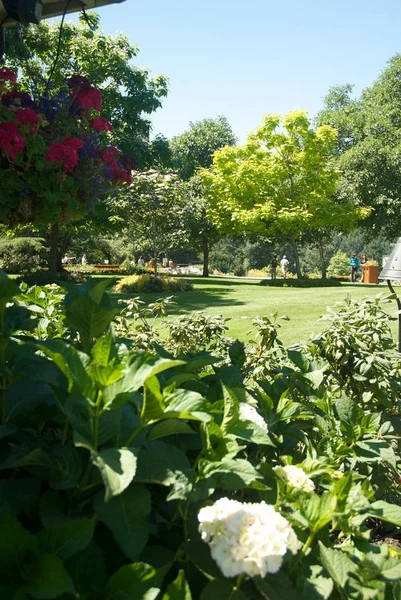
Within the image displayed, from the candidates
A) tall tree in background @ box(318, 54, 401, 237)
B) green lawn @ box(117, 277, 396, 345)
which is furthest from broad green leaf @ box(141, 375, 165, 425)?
tall tree in background @ box(318, 54, 401, 237)

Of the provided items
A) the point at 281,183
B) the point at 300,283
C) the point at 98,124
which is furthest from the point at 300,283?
the point at 98,124

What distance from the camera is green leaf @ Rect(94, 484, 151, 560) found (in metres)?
0.92

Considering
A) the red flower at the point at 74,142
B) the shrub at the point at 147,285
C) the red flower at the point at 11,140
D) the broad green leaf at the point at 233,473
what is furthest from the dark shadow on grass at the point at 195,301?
the broad green leaf at the point at 233,473

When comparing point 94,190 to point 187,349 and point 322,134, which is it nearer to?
point 187,349

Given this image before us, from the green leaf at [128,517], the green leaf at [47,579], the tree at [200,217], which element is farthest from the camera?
the tree at [200,217]

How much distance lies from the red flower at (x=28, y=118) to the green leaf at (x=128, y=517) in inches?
87.9

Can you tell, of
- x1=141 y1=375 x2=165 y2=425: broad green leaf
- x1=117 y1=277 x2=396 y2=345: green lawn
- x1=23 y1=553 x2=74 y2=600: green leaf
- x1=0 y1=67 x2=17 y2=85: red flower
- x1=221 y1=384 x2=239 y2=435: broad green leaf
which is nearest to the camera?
x1=23 y1=553 x2=74 y2=600: green leaf

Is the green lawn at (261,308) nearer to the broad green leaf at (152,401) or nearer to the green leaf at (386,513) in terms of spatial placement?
the green leaf at (386,513)

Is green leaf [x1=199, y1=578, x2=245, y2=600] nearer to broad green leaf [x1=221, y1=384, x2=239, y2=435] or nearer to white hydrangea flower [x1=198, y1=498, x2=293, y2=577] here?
white hydrangea flower [x1=198, y1=498, x2=293, y2=577]

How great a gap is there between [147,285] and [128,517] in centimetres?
1708

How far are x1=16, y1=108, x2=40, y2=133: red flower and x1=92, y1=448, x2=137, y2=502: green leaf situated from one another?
224cm

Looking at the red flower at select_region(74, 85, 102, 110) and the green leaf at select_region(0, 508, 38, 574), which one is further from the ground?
the red flower at select_region(74, 85, 102, 110)

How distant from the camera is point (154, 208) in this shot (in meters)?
20.4

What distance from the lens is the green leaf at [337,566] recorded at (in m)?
0.99
